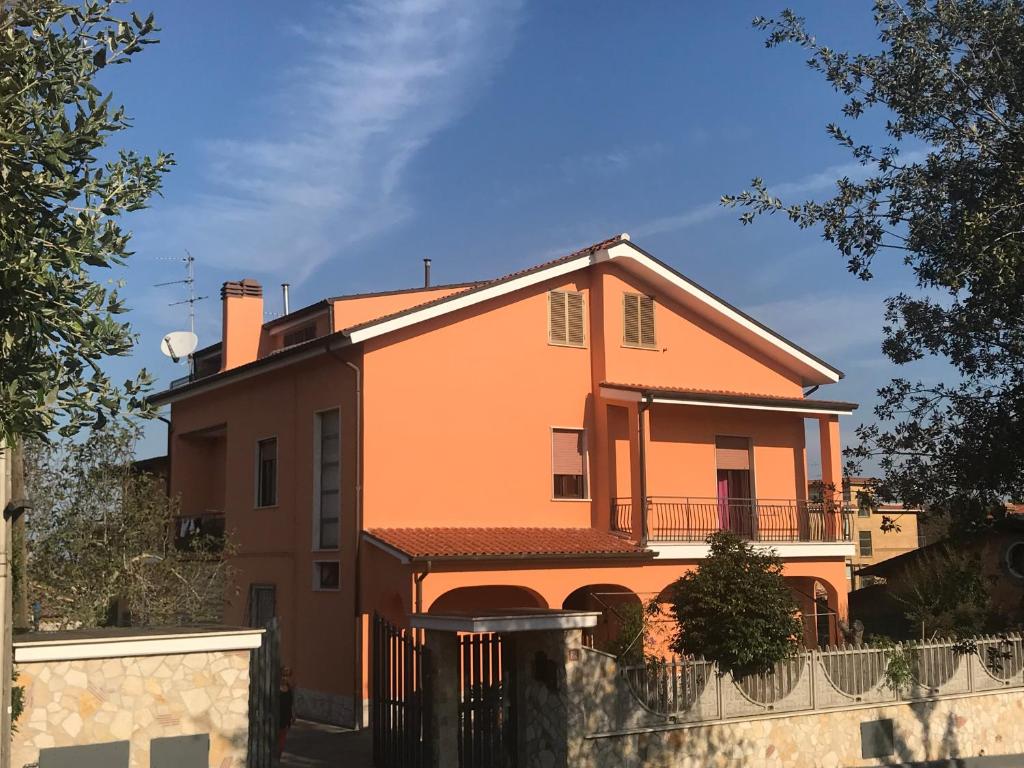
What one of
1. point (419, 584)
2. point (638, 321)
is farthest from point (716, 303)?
point (419, 584)

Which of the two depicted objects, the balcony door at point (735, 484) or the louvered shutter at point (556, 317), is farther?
the balcony door at point (735, 484)

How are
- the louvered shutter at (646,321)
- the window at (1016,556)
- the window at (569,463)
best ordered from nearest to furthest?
the window at (1016,556) → the window at (569,463) → the louvered shutter at (646,321)

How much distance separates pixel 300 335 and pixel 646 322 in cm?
766

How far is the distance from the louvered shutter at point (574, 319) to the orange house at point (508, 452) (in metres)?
0.04

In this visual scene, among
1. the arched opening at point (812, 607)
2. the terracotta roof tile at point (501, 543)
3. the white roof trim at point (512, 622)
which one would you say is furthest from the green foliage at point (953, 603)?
the white roof trim at point (512, 622)

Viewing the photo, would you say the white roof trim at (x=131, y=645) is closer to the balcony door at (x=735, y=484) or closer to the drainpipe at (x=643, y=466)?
the drainpipe at (x=643, y=466)

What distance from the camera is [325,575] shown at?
19734 millimetres

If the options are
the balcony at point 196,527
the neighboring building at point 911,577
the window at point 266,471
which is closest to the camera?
the neighboring building at point 911,577

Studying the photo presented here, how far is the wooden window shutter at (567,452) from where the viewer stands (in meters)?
Result: 20.8

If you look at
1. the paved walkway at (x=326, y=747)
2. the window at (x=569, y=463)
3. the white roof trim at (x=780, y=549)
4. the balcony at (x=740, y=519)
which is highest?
the window at (x=569, y=463)

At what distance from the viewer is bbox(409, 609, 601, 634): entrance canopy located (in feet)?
37.9

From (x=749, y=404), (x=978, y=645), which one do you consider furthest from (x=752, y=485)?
(x=978, y=645)

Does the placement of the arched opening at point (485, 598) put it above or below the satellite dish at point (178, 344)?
below

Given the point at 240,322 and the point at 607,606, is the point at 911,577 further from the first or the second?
the point at 240,322
